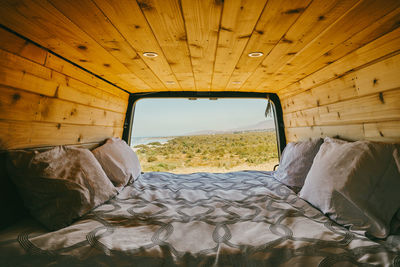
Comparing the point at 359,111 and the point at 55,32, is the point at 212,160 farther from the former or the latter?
the point at 55,32

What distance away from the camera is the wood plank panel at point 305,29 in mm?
900

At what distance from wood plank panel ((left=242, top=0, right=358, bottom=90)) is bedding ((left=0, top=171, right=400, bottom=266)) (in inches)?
44.4

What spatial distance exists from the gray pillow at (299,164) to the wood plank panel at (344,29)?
0.77 meters

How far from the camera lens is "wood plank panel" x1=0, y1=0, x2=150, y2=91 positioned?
902 mm

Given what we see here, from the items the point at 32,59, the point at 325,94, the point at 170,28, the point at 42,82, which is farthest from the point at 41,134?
the point at 325,94

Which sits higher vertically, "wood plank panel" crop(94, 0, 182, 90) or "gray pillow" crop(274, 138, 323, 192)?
"wood plank panel" crop(94, 0, 182, 90)

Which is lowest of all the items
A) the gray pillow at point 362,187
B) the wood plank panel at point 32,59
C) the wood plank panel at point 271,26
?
the gray pillow at point 362,187

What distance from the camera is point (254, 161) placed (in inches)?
261

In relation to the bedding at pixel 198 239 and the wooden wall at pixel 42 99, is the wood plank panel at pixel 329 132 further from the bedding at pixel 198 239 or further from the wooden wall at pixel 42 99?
the wooden wall at pixel 42 99

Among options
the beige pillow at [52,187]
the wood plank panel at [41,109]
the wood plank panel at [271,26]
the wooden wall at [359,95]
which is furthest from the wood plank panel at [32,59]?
the wooden wall at [359,95]

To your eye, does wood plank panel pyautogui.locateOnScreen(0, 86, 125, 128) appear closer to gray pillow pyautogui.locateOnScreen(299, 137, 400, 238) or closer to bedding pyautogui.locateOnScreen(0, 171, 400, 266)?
bedding pyautogui.locateOnScreen(0, 171, 400, 266)

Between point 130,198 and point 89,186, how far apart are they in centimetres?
33

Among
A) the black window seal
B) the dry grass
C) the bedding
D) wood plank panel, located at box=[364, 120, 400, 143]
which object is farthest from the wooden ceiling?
the dry grass

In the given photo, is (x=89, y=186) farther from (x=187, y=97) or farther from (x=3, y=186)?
(x=187, y=97)
